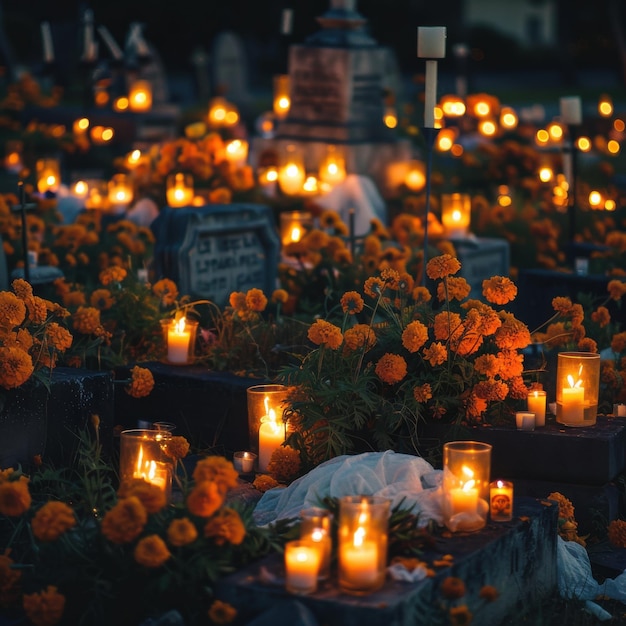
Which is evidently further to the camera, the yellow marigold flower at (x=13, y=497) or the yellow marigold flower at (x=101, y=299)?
the yellow marigold flower at (x=101, y=299)

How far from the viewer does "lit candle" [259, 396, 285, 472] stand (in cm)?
654

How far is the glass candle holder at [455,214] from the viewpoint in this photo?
1210cm

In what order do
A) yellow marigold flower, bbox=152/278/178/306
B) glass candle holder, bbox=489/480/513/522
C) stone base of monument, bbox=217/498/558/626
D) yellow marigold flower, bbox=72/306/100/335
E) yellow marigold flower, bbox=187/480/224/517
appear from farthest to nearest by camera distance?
1. yellow marigold flower, bbox=152/278/178/306
2. yellow marigold flower, bbox=72/306/100/335
3. glass candle holder, bbox=489/480/513/522
4. yellow marigold flower, bbox=187/480/224/517
5. stone base of monument, bbox=217/498/558/626

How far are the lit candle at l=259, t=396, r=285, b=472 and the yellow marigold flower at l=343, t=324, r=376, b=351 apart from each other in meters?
Result: 0.48

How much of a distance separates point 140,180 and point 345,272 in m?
4.56

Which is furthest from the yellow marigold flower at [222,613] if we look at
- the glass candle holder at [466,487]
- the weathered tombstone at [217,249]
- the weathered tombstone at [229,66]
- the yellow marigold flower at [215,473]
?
the weathered tombstone at [229,66]

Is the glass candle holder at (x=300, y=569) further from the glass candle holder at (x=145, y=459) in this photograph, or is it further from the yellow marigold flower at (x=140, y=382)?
the yellow marigold flower at (x=140, y=382)

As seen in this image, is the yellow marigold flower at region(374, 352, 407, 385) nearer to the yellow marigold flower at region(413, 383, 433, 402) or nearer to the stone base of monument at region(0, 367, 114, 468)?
the yellow marigold flower at region(413, 383, 433, 402)

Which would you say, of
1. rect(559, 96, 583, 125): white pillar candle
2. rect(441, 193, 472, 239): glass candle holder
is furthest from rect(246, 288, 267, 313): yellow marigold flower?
rect(559, 96, 583, 125): white pillar candle

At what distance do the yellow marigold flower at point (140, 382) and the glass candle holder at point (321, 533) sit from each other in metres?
2.61

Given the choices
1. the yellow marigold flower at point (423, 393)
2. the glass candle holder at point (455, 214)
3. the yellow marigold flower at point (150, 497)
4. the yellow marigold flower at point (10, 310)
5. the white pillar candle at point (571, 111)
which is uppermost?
the white pillar candle at point (571, 111)

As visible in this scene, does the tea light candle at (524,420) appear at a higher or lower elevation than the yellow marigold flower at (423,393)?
lower

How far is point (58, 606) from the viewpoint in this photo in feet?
15.7

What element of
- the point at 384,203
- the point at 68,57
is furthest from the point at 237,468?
the point at 68,57
